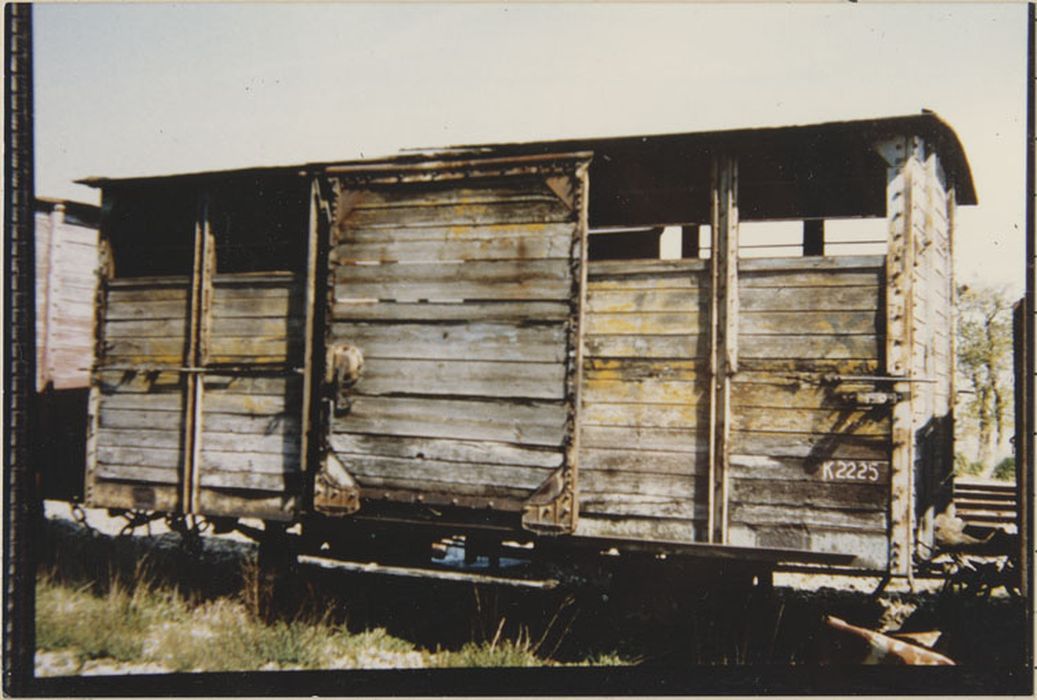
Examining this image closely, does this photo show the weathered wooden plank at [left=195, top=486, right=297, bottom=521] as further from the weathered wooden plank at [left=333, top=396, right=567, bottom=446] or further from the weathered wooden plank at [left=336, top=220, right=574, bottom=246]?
the weathered wooden plank at [left=336, top=220, right=574, bottom=246]

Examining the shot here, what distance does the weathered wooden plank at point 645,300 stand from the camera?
192 inches

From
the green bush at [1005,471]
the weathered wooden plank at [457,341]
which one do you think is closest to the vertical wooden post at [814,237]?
the weathered wooden plank at [457,341]

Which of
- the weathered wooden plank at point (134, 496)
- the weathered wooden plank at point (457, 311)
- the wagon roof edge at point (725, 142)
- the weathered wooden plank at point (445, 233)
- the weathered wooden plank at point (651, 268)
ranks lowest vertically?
the weathered wooden plank at point (134, 496)

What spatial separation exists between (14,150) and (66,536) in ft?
22.1

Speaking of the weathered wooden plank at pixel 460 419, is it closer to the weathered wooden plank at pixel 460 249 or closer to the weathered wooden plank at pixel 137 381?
the weathered wooden plank at pixel 460 249

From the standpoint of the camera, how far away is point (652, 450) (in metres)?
4.87

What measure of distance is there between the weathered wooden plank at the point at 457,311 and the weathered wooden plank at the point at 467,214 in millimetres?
687

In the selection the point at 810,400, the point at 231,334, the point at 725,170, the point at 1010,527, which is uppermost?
the point at 725,170

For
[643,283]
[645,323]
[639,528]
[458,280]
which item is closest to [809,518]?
[639,528]

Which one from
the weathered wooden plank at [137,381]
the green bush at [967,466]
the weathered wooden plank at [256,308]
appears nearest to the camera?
the weathered wooden plank at [256,308]

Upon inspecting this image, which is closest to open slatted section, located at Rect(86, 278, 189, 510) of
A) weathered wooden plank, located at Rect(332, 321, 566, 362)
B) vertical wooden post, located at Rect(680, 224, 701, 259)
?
weathered wooden plank, located at Rect(332, 321, 566, 362)

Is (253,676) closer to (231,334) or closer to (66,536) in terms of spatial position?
(231,334)

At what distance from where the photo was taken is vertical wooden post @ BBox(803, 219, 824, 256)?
6.19 meters

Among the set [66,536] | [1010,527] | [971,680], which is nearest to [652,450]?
[971,680]
